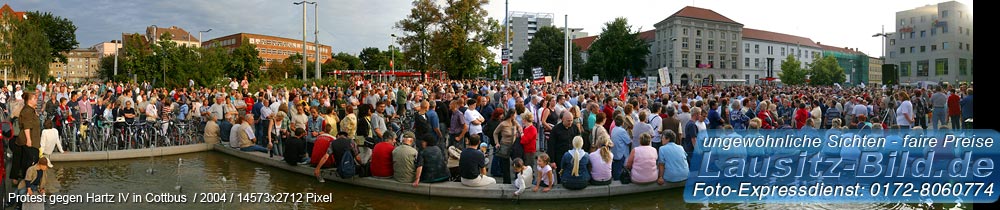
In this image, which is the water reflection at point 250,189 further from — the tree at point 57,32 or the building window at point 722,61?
the building window at point 722,61

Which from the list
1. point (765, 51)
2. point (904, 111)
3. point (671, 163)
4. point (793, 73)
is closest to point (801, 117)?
point (904, 111)

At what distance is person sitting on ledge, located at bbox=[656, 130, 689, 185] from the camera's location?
1015 centimetres

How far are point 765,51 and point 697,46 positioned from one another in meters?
23.4

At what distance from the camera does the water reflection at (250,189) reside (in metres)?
9.25

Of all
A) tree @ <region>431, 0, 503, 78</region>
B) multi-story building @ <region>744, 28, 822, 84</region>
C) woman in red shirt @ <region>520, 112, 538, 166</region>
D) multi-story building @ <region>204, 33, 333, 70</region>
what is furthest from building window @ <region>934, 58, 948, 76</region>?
multi-story building @ <region>204, 33, 333, 70</region>

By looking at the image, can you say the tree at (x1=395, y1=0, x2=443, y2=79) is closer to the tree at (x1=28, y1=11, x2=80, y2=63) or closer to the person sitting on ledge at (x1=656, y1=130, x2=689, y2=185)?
the person sitting on ledge at (x1=656, y1=130, x2=689, y2=185)

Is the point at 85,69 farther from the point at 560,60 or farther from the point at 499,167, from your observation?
the point at 499,167

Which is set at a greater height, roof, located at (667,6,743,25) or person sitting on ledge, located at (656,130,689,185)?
roof, located at (667,6,743,25)

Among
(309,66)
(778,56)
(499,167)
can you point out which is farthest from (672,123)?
(778,56)

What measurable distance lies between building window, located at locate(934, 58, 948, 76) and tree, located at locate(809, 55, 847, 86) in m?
16.9

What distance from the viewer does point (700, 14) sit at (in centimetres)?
10512

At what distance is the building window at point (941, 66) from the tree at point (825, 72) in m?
16.9

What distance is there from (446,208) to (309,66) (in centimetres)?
10523

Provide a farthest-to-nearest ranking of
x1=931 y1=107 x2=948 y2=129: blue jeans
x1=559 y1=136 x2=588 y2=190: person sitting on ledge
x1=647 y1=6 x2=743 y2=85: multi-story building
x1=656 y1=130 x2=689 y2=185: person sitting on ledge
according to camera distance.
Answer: x1=647 y1=6 x2=743 y2=85: multi-story building < x1=931 y1=107 x2=948 y2=129: blue jeans < x1=656 y1=130 x2=689 y2=185: person sitting on ledge < x1=559 y1=136 x2=588 y2=190: person sitting on ledge
